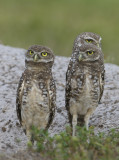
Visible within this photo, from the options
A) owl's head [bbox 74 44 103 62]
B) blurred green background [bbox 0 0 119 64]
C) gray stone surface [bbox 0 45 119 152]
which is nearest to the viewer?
owl's head [bbox 74 44 103 62]

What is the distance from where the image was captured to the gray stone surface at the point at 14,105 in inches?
252

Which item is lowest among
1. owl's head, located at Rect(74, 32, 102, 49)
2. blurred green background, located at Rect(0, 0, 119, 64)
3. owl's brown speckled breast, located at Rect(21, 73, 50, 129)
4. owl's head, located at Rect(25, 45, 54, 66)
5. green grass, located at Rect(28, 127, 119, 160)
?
green grass, located at Rect(28, 127, 119, 160)

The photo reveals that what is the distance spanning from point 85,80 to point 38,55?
2.85 ft

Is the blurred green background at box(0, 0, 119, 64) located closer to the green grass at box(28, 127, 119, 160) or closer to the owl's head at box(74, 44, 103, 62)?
the owl's head at box(74, 44, 103, 62)

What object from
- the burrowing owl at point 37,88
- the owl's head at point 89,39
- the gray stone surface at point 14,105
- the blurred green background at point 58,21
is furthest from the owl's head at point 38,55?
the blurred green background at point 58,21

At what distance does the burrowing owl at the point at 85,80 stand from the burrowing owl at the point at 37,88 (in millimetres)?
490

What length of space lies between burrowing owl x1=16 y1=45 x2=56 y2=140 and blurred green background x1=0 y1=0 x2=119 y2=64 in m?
7.51

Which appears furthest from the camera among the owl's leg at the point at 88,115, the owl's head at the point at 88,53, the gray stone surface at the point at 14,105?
the gray stone surface at the point at 14,105

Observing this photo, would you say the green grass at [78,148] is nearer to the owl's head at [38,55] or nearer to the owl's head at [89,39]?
the owl's head at [38,55]

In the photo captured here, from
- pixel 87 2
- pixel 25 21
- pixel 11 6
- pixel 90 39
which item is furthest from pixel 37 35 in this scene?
pixel 90 39

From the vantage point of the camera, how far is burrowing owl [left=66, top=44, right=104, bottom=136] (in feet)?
19.6

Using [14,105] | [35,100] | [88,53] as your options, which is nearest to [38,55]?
[35,100]

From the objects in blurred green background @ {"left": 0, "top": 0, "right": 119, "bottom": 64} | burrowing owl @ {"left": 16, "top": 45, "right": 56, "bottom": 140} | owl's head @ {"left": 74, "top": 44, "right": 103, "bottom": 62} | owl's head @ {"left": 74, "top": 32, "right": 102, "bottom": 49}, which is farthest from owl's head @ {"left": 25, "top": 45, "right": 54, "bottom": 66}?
blurred green background @ {"left": 0, "top": 0, "right": 119, "bottom": 64}

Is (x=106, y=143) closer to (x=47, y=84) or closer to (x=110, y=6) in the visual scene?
(x=47, y=84)
